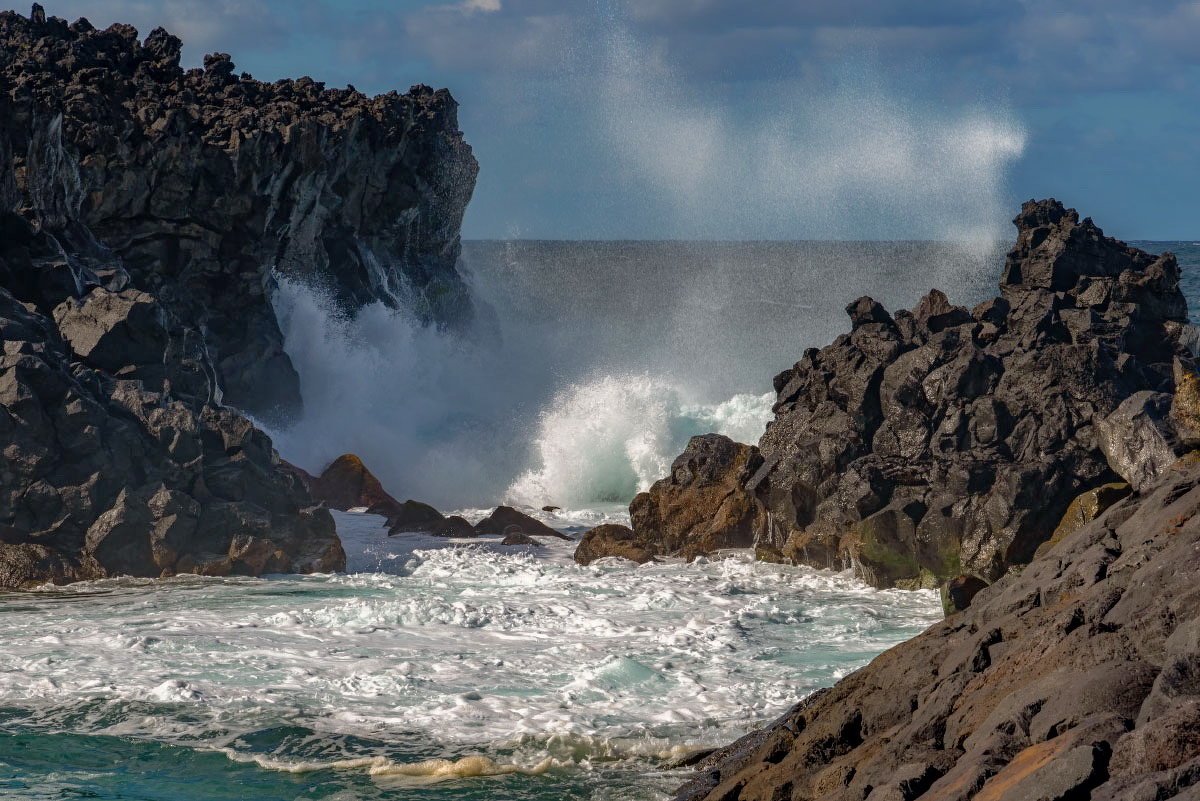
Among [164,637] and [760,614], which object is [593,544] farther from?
[164,637]

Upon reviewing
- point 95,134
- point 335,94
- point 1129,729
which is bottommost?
point 1129,729

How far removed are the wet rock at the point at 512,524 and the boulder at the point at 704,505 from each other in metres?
2.66

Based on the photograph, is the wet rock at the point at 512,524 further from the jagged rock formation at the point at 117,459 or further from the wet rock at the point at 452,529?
the jagged rock formation at the point at 117,459

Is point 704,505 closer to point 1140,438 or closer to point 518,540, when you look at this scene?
point 518,540

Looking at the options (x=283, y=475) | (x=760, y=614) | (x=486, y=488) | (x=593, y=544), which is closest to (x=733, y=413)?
(x=486, y=488)

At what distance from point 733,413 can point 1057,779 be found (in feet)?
104

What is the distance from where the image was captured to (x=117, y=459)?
2261cm

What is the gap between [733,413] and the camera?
38.2m

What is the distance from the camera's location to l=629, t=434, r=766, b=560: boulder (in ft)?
81.2

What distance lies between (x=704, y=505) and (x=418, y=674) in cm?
1100

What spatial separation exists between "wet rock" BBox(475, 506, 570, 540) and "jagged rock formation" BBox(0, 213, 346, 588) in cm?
476

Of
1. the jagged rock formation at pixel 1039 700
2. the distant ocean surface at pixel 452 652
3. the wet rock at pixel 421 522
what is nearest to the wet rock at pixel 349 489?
the distant ocean surface at pixel 452 652

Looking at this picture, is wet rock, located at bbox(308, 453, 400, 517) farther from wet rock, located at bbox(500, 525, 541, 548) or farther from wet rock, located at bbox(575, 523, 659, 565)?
wet rock, located at bbox(575, 523, 659, 565)

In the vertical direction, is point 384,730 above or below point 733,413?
below
